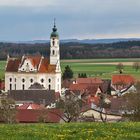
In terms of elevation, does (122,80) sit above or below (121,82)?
above

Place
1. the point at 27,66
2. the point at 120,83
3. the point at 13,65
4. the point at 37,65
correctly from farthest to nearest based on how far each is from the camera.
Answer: the point at 120,83, the point at 13,65, the point at 27,66, the point at 37,65

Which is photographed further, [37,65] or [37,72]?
[37,65]

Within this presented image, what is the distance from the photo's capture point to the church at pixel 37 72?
89.3 metres

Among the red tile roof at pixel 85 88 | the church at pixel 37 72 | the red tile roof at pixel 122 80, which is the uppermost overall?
the church at pixel 37 72

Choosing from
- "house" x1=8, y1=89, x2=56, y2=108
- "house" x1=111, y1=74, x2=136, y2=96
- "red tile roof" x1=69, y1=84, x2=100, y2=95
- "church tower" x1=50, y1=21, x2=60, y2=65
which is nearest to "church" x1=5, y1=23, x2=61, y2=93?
"church tower" x1=50, y1=21, x2=60, y2=65

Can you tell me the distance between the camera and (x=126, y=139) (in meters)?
14.1

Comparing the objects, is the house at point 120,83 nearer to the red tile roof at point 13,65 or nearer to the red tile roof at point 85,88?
the red tile roof at point 85,88

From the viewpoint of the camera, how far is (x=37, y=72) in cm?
8969

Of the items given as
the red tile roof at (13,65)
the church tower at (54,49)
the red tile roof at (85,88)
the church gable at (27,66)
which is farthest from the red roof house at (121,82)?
the red tile roof at (13,65)

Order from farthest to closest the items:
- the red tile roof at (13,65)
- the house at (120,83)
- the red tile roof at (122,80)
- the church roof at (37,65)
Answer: the red tile roof at (122,80) → the house at (120,83) → the red tile roof at (13,65) → the church roof at (37,65)

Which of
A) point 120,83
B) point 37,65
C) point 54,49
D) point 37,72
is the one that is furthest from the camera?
point 120,83

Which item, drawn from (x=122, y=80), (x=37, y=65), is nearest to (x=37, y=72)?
(x=37, y=65)

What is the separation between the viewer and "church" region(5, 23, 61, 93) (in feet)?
293

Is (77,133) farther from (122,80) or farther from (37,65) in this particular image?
(122,80)
